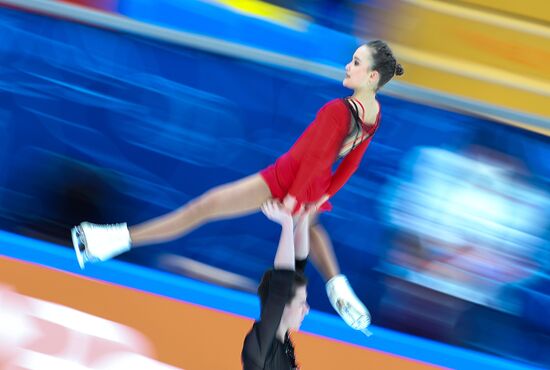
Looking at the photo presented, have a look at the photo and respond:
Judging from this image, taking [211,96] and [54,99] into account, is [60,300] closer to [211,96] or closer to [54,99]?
[54,99]

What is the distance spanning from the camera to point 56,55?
2.81 meters

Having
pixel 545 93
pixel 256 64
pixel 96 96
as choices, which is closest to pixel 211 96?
pixel 256 64

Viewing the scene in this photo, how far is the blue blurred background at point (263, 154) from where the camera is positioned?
108 inches

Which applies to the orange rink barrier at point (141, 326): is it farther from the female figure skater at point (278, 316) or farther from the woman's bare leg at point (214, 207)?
the female figure skater at point (278, 316)

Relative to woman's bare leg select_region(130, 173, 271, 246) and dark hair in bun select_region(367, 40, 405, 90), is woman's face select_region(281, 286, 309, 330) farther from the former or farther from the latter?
dark hair in bun select_region(367, 40, 405, 90)

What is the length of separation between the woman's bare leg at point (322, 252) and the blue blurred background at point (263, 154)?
0.28m

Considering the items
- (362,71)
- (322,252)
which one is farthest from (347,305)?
(362,71)

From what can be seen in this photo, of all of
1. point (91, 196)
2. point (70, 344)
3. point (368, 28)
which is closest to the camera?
point (70, 344)

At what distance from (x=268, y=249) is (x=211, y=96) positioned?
721mm

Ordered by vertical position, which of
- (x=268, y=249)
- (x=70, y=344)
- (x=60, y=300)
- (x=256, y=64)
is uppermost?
(x=256, y=64)

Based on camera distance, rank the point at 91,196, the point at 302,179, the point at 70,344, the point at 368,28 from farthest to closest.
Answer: the point at 91,196 < the point at 368,28 < the point at 70,344 < the point at 302,179

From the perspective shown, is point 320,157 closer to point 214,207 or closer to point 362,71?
point 362,71

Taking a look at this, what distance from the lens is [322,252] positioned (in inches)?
104

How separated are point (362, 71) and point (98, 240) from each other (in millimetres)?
1111
